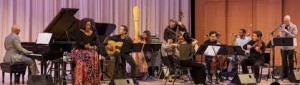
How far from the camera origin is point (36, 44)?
10.7m

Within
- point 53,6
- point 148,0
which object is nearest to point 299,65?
point 148,0

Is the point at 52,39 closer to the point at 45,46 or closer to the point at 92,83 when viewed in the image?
the point at 45,46

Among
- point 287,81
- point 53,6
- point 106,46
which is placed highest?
point 53,6

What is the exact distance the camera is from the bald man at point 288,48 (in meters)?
12.0

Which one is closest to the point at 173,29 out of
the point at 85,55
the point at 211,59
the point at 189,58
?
the point at 211,59

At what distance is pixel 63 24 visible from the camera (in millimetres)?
10008

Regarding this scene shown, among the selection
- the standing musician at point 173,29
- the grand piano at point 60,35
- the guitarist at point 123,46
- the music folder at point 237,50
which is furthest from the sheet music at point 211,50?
the grand piano at point 60,35

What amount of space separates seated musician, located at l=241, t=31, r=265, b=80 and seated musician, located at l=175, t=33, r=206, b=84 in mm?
1294

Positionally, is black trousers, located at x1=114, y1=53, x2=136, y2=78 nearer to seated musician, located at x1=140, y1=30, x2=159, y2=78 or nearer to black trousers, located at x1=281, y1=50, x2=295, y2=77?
seated musician, located at x1=140, y1=30, x2=159, y2=78

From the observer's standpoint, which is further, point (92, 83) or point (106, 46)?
point (106, 46)

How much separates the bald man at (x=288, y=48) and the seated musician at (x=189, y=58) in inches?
93.6

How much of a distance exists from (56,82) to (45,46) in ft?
2.66

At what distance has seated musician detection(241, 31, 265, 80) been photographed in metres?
11.3

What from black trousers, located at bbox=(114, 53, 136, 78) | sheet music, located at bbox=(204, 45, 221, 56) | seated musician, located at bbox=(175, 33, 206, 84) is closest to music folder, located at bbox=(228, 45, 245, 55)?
sheet music, located at bbox=(204, 45, 221, 56)
